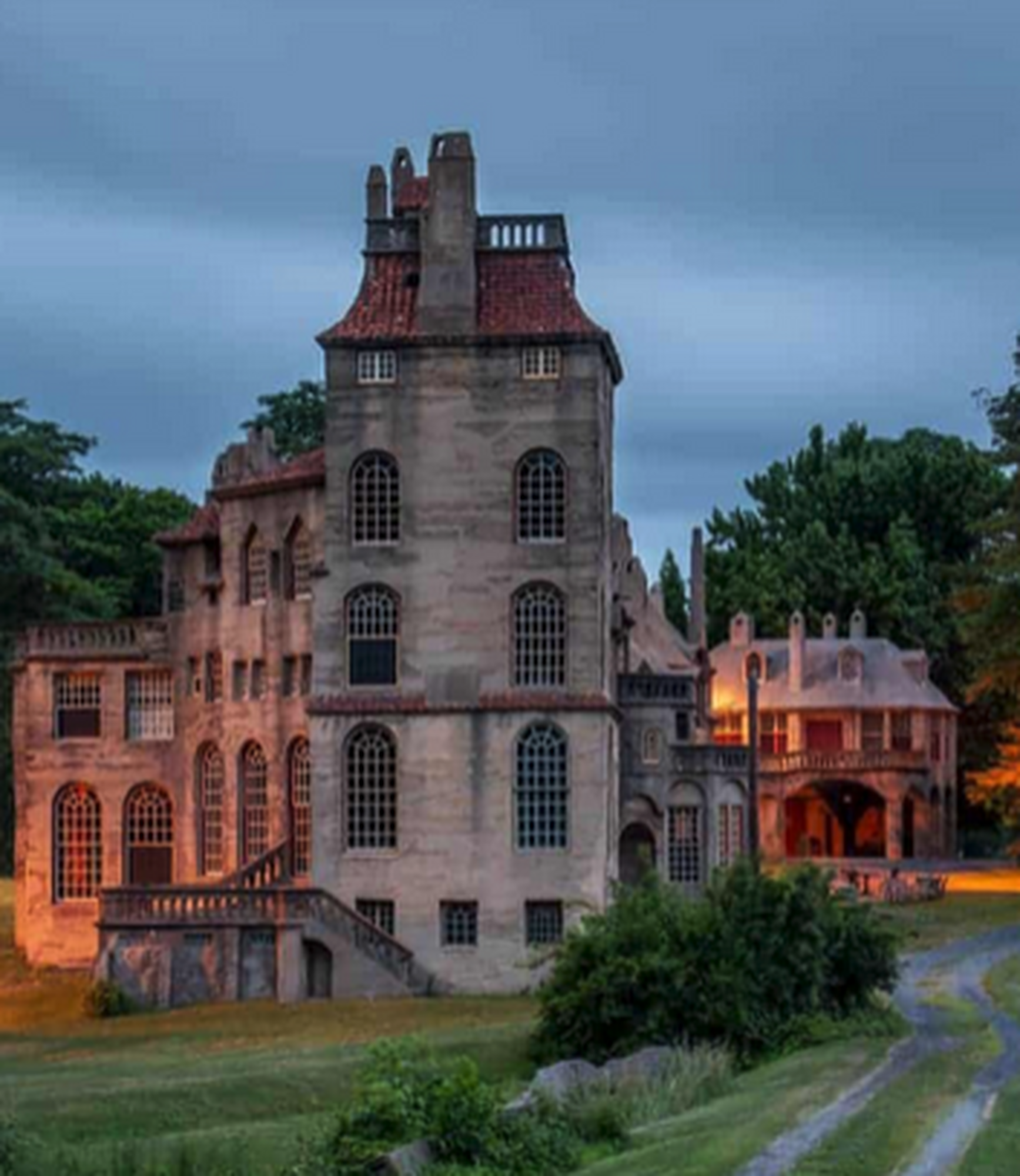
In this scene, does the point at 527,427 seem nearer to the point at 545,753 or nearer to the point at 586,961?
the point at 545,753

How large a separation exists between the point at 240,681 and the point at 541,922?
465 inches

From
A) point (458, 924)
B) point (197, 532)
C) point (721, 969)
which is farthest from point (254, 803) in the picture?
point (721, 969)

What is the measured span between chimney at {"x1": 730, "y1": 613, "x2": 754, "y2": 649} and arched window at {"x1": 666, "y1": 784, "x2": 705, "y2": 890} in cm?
3708

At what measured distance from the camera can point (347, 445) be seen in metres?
63.2

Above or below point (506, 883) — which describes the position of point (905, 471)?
above

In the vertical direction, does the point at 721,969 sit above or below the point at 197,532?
below

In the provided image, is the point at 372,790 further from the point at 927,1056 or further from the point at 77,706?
the point at 927,1056

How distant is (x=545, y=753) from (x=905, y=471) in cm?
6277

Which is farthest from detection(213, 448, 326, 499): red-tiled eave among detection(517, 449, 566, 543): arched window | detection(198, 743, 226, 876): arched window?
detection(198, 743, 226, 876): arched window

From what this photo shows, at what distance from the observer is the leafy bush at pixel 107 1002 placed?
5841cm

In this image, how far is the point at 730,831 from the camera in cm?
7650

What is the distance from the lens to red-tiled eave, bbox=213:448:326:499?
6512 cm

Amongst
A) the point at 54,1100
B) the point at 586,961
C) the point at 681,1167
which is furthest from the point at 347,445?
the point at 681,1167

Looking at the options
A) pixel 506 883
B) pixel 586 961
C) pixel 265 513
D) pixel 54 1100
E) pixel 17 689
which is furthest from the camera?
pixel 17 689
